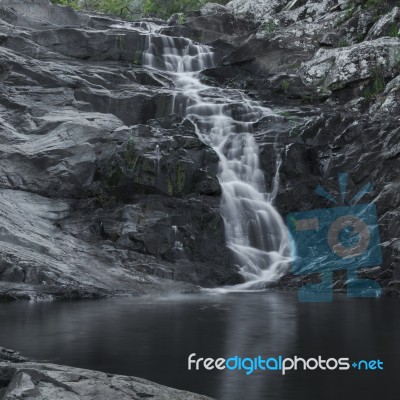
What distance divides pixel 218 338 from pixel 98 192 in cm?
985

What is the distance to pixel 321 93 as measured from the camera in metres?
23.1

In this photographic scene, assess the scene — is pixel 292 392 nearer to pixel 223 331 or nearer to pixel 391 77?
pixel 223 331

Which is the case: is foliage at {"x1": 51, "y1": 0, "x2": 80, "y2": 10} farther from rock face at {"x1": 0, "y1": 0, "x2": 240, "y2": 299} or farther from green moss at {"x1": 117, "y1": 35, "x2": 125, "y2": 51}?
rock face at {"x1": 0, "y1": 0, "x2": 240, "y2": 299}

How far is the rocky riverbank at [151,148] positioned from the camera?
15188 mm

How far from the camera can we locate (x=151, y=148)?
17.9m

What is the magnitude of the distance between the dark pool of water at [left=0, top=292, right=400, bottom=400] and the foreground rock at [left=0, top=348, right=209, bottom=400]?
0.76m

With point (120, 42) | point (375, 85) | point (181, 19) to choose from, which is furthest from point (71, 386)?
point (181, 19)

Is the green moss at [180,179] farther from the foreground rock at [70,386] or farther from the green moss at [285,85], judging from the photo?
the foreground rock at [70,386]

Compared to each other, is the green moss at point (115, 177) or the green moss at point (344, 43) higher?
the green moss at point (344, 43)

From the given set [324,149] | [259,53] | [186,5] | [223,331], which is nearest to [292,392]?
[223,331]

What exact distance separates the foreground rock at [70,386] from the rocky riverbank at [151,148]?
26.2ft

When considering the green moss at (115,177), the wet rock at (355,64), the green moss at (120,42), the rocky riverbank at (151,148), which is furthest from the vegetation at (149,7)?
the green moss at (115,177)

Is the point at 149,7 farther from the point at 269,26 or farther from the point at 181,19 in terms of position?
the point at 269,26

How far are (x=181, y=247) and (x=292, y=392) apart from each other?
1087 centimetres
